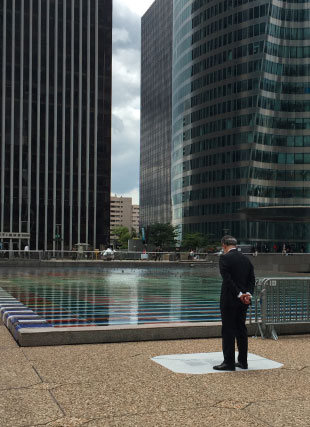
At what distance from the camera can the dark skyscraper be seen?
154m

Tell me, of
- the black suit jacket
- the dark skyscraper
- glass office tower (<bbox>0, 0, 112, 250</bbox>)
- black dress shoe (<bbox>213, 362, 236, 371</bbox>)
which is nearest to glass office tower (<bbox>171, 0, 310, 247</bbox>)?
glass office tower (<bbox>0, 0, 112, 250</bbox>)

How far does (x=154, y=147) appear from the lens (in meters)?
164

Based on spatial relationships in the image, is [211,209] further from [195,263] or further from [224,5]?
[195,263]

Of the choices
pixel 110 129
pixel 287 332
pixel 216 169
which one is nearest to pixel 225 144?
pixel 216 169

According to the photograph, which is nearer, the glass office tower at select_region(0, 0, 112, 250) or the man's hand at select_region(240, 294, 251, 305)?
the man's hand at select_region(240, 294, 251, 305)

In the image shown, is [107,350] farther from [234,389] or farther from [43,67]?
[43,67]

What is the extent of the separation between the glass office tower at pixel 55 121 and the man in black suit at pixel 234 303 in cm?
8531

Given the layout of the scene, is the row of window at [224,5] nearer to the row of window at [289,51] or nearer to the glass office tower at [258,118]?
the glass office tower at [258,118]

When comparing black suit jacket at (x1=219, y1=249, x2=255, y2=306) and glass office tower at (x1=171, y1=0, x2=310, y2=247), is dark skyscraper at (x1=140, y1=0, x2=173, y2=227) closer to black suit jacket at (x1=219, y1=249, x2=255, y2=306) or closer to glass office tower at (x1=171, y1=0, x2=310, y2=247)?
glass office tower at (x1=171, y1=0, x2=310, y2=247)

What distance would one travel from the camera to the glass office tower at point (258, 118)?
290 feet

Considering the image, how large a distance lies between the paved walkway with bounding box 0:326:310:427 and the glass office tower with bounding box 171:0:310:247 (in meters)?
76.4

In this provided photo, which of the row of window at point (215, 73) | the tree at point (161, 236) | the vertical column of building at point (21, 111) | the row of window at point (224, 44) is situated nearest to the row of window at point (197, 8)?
the row of window at point (224, 44)

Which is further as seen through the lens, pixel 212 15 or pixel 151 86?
pixel 151 86

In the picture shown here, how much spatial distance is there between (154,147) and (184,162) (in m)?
59.9
